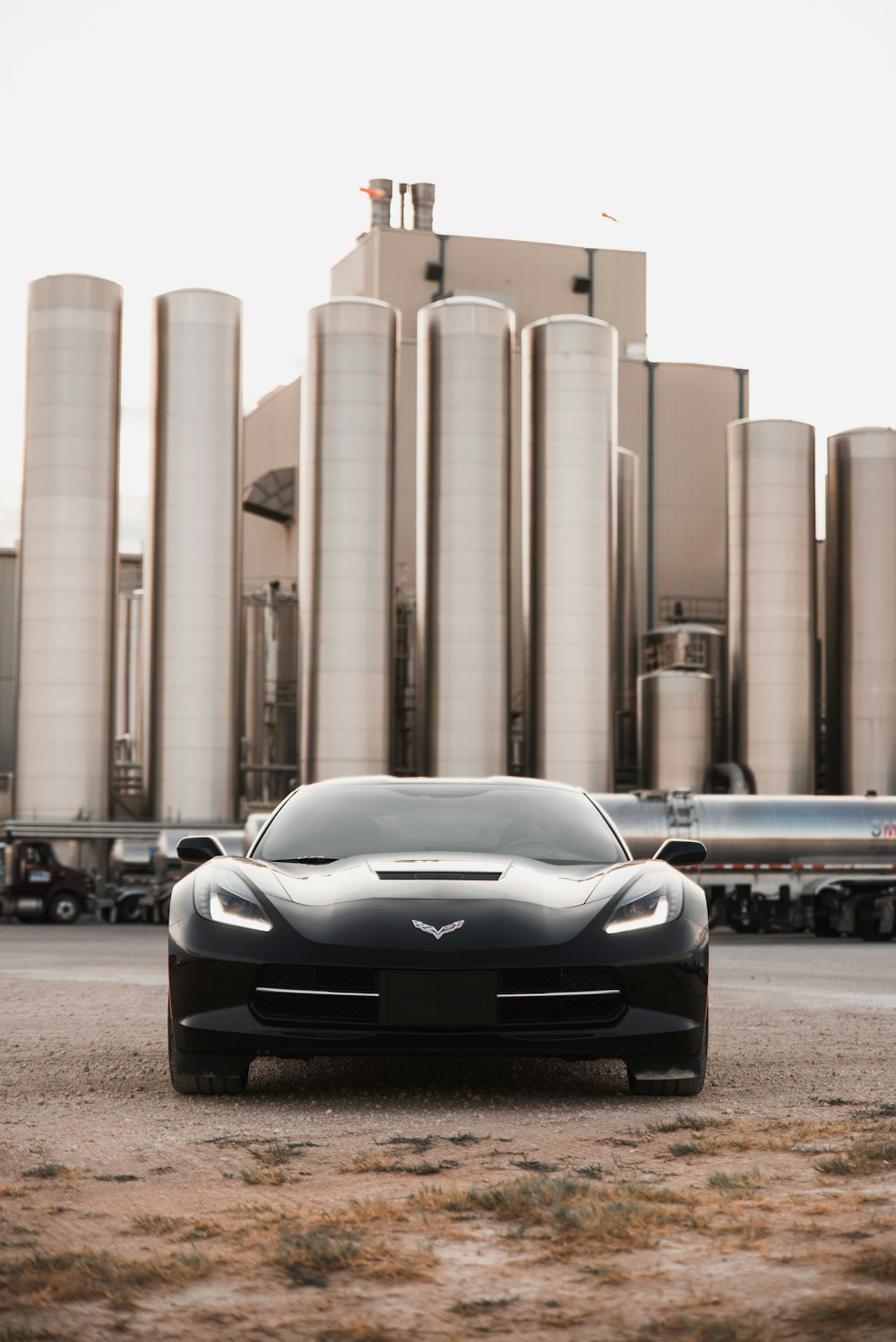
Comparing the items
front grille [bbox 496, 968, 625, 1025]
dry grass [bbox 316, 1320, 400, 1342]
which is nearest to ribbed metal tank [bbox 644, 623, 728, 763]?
front grille [bbox 496, 968, 625, 1025]

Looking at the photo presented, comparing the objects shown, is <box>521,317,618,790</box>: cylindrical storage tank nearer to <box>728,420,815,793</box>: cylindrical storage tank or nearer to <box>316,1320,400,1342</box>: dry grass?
<box>728,420,815,793</box>: cylindrical storage tank

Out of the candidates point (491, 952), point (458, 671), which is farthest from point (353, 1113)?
point (458, 671)

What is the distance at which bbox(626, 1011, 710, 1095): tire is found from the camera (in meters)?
6.50

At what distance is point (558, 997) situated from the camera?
6207mm

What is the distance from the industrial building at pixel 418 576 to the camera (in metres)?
37.6

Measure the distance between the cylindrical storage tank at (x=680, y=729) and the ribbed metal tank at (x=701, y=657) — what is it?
2.93 ft

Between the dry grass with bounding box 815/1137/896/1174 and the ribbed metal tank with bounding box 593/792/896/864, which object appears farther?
the ribbed metal tank with bounding box 593/792/896/864

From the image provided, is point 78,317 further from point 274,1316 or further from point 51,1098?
point 274,1316

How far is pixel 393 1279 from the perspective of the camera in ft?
11.5

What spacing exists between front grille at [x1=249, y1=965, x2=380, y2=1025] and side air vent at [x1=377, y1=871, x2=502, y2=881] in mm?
492

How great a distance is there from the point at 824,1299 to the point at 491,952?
293 centimetres

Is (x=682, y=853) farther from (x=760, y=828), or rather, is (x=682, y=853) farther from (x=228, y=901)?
(x=760, y=828)

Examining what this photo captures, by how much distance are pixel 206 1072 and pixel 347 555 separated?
31.4m

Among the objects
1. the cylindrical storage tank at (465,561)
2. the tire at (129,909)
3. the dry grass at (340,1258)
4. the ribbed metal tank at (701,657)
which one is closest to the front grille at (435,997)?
the dry grass at (340,1258)
